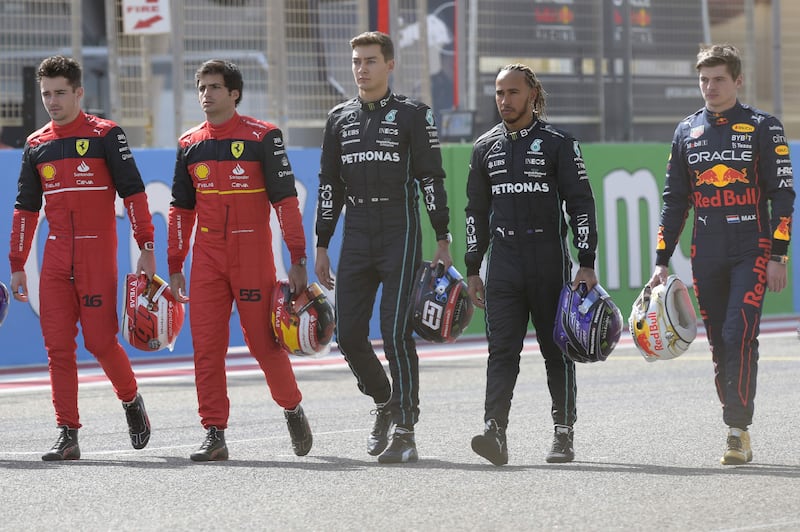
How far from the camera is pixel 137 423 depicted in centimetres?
853

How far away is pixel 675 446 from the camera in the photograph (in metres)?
8.37

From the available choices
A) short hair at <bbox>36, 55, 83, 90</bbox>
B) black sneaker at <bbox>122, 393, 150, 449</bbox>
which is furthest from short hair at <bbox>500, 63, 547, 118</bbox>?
black sneaker at <bbox>122, 393, 150, 449</bbox>

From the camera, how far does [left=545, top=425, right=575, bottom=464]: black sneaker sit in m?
7.88

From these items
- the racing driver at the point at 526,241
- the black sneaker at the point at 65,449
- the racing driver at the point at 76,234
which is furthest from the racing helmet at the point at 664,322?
the black sneaker at the point at 65,449

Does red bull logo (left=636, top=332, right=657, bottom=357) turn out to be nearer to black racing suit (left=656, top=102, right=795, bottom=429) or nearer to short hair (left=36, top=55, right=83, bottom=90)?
black racing suit (left=656, top=102, right=795, bottom=429)

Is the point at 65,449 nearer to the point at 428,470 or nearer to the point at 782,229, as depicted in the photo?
the point at 428,470

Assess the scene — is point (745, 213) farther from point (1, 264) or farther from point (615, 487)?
point (1, 264)

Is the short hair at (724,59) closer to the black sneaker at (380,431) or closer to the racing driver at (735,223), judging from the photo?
the racing driver at (735,223)

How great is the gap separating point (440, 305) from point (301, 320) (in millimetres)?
694

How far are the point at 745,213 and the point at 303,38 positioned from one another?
9203 mm

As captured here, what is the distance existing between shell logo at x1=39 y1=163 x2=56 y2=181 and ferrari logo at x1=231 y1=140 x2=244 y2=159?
986 millimetres

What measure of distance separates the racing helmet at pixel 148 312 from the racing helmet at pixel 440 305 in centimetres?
131

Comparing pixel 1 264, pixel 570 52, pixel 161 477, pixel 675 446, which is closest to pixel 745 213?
pixel 675 446

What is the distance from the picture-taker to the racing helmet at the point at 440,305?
8.02 metres
